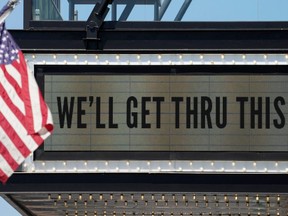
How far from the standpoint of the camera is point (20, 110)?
20.2 m

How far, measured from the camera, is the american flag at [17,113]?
19.9m

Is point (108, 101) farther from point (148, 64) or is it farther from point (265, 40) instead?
point (265, 40)

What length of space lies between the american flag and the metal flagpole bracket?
6016mm

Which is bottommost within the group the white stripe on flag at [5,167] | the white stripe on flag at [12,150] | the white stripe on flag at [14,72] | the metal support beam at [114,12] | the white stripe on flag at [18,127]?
the white stripe on flag at [5,167]

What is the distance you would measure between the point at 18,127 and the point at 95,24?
269 inches

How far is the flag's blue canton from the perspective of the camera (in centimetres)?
2039

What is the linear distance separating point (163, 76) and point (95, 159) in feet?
6.06

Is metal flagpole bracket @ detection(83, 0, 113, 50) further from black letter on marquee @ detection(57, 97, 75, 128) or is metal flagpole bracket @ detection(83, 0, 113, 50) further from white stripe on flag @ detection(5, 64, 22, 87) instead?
white stripe on flag @ detection(5, 64, 22, 87)

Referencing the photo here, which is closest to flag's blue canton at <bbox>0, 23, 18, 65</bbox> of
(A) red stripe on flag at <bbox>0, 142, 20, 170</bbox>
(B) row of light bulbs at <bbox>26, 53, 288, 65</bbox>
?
(A) red stripe on flag at <bbox>0, 142, 20, 170</bbox>

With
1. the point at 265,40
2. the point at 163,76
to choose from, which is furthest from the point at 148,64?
the point at 265,40

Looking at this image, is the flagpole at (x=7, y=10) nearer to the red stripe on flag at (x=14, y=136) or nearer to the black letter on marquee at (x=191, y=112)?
the red stripe on flag at (x=14, y=136)

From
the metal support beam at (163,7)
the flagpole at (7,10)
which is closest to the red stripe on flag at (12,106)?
the flagpole at (7,10)

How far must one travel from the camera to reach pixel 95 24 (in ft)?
87.4

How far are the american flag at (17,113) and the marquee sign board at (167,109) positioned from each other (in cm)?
622
